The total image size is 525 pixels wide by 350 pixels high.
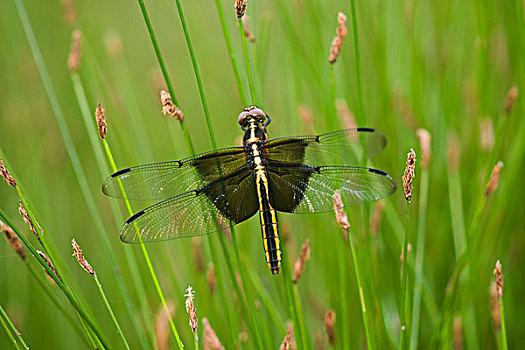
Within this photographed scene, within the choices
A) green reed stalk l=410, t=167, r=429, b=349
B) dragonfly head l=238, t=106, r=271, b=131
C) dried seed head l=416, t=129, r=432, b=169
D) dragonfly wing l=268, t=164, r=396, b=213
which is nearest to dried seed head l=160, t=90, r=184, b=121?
dragonfly head l=238, t=106, r=271, b=131

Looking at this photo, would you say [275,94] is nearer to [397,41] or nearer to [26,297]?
[397,41]

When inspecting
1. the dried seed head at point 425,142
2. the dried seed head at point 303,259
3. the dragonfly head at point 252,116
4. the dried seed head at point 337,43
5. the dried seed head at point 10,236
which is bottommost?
the dried seed head at point 303,259

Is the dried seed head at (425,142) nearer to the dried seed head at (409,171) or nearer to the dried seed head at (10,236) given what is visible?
the dried seed head at (409,171)

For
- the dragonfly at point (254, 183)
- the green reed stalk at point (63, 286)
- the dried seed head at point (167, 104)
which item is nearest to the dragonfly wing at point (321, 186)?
the dragonfly at point (254, 183)

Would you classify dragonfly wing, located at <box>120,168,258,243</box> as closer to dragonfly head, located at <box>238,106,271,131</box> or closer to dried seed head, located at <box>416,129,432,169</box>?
dragonfly head, located at <box>238,106,271,131</box>

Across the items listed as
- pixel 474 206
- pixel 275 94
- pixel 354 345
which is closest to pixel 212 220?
pixel 354 345

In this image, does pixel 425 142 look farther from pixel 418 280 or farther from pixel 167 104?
pixel 167 104
